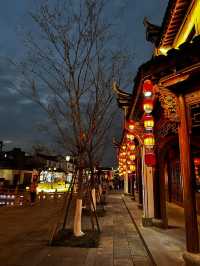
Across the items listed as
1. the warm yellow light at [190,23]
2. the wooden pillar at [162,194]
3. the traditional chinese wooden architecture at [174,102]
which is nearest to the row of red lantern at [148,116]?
the traditional chinese wooden architecture at [174,102]

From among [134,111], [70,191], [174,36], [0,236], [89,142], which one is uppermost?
[174,36]

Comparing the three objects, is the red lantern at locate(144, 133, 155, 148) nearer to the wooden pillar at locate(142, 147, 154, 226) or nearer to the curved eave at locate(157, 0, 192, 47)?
the wooden pillar at locate(142, 147, 154, 226)

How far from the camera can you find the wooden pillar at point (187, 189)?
5.65 metres

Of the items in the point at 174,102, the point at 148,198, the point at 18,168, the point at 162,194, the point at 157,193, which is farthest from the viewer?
the point at 18,168

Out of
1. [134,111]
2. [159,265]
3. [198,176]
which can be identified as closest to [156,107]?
[134,111]

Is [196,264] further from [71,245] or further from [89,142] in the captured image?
[89,142]

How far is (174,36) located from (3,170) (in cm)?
4628

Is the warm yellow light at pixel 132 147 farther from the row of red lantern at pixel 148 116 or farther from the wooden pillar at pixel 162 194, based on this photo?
the row of red lantern at pixel 148 116

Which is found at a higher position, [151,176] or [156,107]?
[156,107]

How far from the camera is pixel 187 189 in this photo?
5.81 meters

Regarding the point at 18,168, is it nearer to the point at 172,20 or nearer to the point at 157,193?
the point at 157,193

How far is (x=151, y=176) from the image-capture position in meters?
11.3

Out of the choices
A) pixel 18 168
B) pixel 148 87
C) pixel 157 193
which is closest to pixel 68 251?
pixel 157 193

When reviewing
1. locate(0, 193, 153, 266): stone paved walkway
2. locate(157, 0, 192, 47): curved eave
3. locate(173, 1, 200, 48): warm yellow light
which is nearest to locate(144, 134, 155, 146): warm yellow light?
locate(0, 193, 153, 266): stone paved walkway
